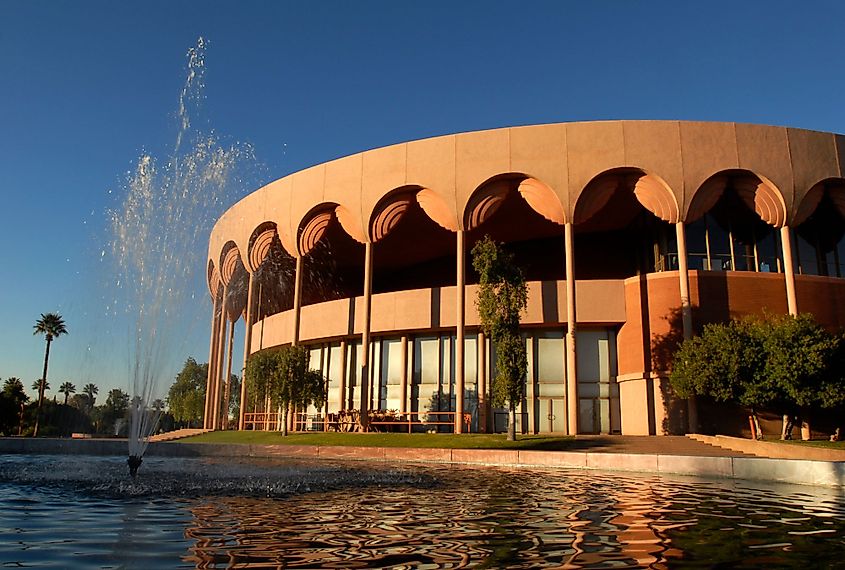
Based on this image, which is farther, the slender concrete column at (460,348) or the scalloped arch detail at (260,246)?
the scalloped arch detail at (260,246)

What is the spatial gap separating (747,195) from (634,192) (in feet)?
18.2

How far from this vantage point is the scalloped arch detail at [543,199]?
34844 mm

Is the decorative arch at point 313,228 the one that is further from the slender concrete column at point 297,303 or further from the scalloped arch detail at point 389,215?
the scalloped arch detail at point 389,215

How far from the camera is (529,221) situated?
41031 mm

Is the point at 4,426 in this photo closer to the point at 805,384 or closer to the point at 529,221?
the point at 529,221

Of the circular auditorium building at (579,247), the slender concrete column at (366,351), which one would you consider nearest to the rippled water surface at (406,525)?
the circular auditorium building at (579,247)

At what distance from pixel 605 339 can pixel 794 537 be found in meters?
29.5

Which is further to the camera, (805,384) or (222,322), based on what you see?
(222,322)

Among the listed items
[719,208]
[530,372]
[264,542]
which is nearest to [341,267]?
[530,372]

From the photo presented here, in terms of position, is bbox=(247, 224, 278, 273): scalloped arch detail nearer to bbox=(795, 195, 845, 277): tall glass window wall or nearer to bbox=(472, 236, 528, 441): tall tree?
bbox=(472, 236, 528, 441): tall tree

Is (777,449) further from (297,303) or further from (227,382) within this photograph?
(227,382)

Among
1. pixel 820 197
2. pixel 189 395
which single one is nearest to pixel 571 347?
pixel 820 197

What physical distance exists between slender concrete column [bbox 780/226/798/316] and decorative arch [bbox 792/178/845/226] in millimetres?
697

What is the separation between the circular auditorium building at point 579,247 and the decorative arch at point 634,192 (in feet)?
0.23
